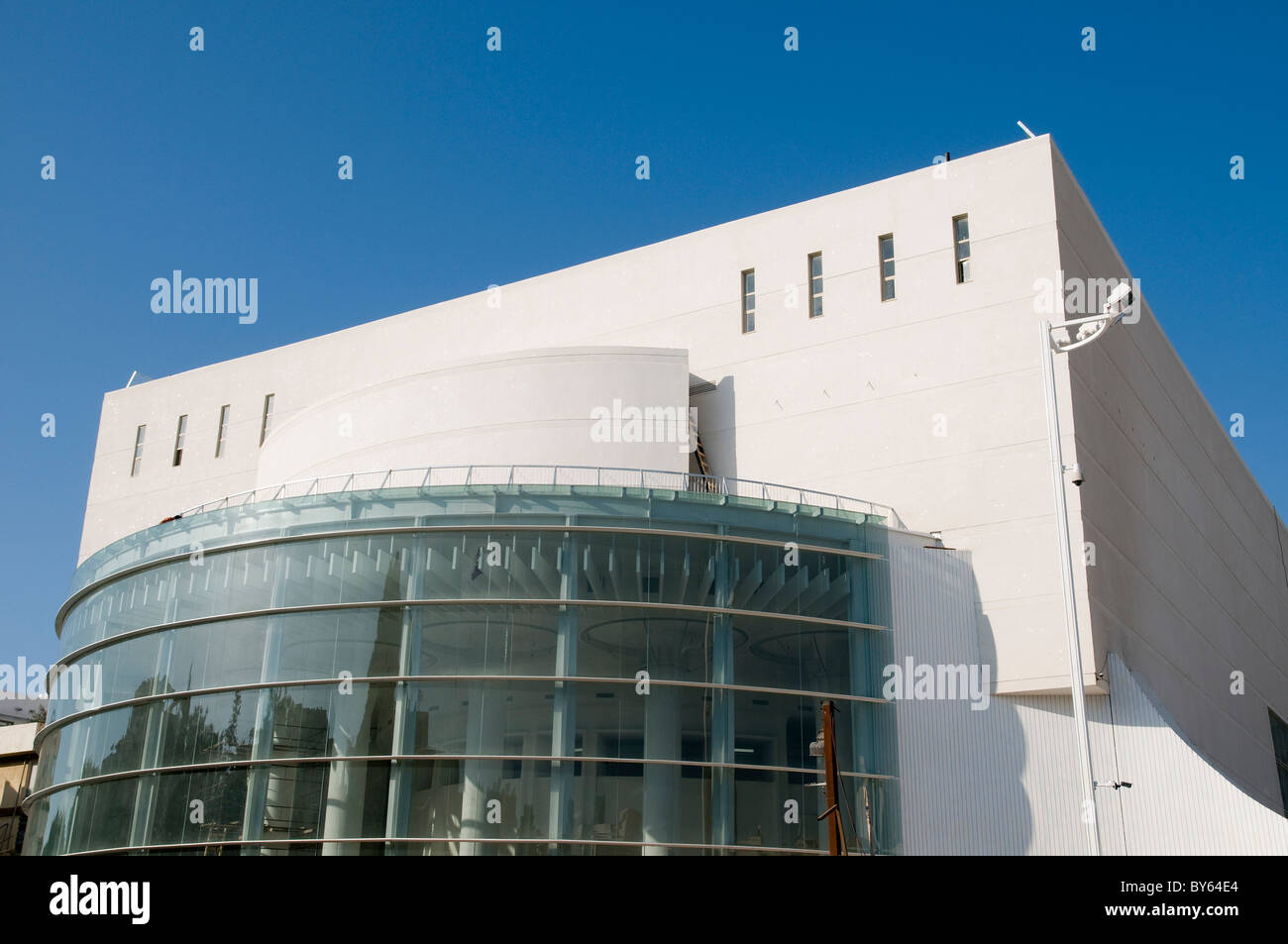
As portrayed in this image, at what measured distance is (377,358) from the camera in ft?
154

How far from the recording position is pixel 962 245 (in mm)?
35312

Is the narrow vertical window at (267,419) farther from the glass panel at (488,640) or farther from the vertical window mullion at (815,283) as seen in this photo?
the vertical window mullion at (815,283)

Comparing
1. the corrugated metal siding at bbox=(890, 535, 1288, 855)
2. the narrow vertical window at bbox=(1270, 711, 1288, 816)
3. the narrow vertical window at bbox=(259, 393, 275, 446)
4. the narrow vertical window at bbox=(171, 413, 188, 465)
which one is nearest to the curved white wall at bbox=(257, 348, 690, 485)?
the corrugated metal siding at bbox=(890, 535, 1288, 855)

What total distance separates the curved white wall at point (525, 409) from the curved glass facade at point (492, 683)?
6246mm

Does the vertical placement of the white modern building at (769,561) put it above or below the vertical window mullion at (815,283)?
below

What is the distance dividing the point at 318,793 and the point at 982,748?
53.1 ft

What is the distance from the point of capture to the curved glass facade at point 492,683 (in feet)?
88.6

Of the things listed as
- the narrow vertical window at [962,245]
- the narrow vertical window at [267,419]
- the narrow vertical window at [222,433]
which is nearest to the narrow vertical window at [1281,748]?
the narrow vertical window at [962,245]

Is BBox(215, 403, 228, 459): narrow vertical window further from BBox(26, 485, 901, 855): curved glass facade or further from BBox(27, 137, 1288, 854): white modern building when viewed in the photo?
BBox(26, 485, 901, 855): curved glass facade

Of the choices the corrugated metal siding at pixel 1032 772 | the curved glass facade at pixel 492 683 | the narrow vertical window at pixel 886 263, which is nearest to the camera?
the curved glass facade at pixel 492 683

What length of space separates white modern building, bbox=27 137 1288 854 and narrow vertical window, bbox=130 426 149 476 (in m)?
14.2

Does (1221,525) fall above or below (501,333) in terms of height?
below
